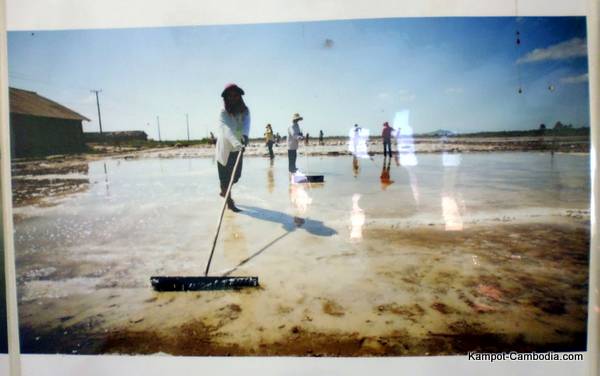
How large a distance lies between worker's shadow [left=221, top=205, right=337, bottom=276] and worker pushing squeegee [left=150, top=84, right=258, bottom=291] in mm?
109

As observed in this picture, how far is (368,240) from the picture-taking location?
1.90 metres

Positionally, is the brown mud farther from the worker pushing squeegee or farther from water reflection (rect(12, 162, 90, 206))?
water reflection (rect(12, 162, 90, 206))

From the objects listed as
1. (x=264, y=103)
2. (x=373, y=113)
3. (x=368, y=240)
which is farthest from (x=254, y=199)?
(x=373, y=113)

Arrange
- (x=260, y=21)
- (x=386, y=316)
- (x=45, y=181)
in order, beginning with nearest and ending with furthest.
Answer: (x=386, y=316) → (x=260, y=21) → (x=45, y=181)

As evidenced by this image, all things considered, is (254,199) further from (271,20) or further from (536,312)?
(536,312)

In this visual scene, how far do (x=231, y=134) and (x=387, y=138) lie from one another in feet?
3.51

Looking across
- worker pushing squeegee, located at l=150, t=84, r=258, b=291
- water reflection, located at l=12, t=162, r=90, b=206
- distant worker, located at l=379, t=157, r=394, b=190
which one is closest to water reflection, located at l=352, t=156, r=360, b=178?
distant worker, located at l=379, t=157, r=394, b=190

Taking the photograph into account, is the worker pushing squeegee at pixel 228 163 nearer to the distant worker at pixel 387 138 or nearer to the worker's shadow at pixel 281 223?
the worker's shadow at pixel 281 223

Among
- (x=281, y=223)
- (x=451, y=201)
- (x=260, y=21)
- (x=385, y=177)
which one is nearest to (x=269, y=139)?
(x=281, y=223)

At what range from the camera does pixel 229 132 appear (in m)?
1.99

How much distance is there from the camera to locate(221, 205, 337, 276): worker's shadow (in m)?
1.89

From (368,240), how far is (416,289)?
15.9 inches

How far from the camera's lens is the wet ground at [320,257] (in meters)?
1.61

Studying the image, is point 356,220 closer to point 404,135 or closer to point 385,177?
point 385,177
